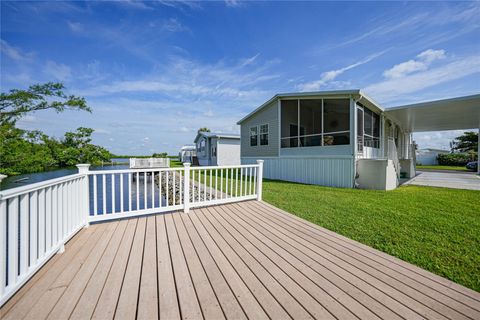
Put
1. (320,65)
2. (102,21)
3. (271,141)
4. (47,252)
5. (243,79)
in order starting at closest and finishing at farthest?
(47,252) < (102,21) < (320,65) < (271,141) < (243,79)

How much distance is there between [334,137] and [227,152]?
11.2 m

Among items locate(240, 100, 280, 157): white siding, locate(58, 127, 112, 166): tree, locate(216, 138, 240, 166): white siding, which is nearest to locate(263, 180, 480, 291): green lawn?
locate(240, 100, 280, 157): white siding

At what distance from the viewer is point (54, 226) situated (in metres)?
2.06

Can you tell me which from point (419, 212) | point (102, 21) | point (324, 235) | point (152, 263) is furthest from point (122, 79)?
point (419, 212)

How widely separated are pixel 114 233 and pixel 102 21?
Answer: 6.73 metres

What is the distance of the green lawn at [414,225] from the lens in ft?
6.82

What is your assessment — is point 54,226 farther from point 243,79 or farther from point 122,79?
point 243,79

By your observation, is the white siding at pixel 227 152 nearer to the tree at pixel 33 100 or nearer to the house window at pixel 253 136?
the house window at pixel 253 136

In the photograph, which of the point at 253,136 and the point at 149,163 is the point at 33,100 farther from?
the point at 253,136

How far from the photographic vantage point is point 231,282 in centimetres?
167

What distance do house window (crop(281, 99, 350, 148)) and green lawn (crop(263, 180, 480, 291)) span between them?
3.40 m

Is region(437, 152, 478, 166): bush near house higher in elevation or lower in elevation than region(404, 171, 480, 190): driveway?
higher

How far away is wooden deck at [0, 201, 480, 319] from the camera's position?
1.35 metres

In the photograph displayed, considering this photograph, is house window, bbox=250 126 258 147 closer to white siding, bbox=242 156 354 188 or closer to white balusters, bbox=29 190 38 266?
white siding, bbox=242 156 354 188
